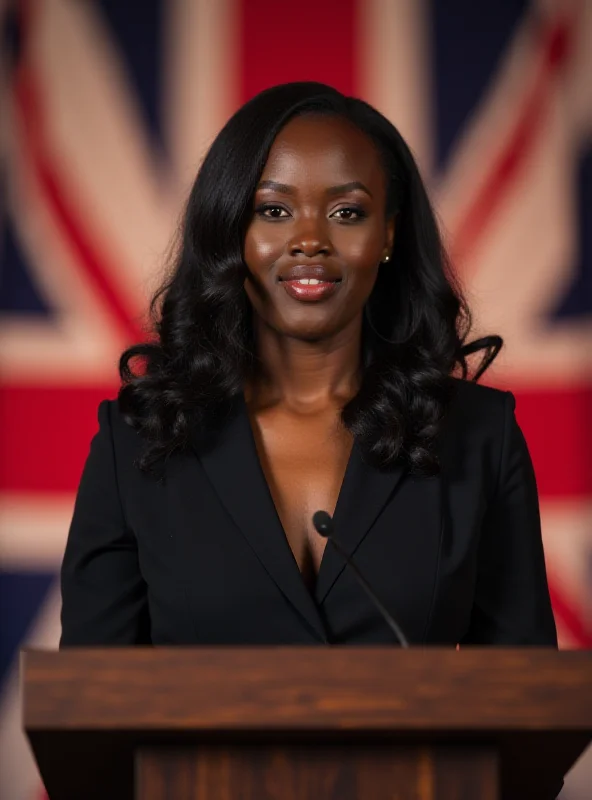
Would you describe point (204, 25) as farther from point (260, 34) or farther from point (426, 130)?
point (426, 130)

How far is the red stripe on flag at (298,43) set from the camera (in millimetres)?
2807

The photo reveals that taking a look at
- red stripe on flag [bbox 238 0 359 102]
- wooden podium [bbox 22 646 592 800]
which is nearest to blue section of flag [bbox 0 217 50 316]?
red stripe on flag [bbox 238 0 359 102]

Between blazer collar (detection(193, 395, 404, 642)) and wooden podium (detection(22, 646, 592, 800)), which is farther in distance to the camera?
blazer collar (detection(193, 395, 404, 642))

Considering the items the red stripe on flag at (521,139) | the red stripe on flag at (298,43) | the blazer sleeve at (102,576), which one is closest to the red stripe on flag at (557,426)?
the red stripe on flag at (521,139)

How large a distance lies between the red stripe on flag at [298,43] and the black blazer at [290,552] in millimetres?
1151

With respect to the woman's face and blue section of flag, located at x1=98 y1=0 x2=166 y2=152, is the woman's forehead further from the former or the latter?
blue section of flag, located at x1=98 y1=0 x2=166 y2=152

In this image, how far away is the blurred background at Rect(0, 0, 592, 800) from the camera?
268 cm

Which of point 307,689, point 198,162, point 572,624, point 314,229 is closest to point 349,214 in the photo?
point 314,229

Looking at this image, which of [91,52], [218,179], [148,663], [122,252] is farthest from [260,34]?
[148,663]

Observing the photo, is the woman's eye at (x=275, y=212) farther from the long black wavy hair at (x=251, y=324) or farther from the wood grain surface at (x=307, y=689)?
the wood grain surface at (x=307, y=689)

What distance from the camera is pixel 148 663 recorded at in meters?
1.12

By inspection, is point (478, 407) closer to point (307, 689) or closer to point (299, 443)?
point (299, 443)

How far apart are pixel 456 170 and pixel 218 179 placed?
3.50 ft

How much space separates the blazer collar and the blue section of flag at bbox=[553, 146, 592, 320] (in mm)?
1121
